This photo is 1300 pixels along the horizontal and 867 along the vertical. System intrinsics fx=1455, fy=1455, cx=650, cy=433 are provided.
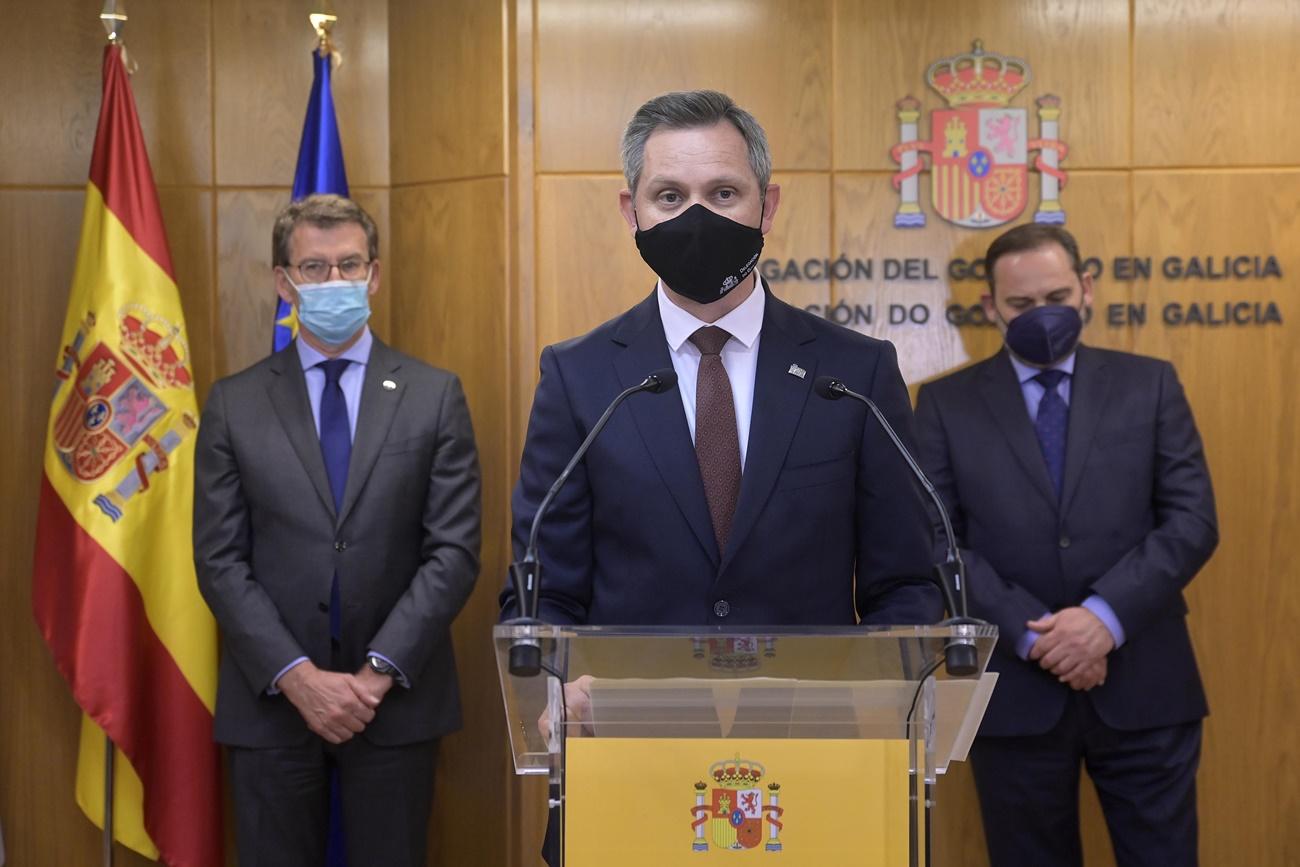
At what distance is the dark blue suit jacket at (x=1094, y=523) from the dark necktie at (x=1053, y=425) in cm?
4

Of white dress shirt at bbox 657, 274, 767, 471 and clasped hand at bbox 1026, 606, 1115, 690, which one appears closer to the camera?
white dress shirt at bbox 657, 274, 767, 471

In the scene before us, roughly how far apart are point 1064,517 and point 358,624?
180cm

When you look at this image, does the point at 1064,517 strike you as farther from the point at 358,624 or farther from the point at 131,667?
the point at 131,667

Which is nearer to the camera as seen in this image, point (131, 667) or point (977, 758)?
point (977, 758)

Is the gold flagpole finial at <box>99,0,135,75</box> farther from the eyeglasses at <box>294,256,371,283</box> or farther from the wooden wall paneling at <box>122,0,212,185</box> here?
the eyeglasses at <box>294,256,371,283</box>

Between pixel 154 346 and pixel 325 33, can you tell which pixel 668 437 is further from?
pixel 325 33

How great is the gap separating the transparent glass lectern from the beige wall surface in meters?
2.62

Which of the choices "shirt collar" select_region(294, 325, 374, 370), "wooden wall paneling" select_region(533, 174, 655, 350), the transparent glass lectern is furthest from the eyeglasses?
the transparent glass lectern

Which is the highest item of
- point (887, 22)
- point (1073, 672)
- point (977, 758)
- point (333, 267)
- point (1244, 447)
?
point (887, 22)

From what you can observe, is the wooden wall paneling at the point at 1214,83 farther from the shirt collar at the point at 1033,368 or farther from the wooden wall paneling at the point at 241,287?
the wooden wall paneling at the point at 241,287

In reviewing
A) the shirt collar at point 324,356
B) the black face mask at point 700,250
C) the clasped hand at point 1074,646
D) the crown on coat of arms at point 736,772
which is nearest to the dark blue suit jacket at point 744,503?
the black face mask at point 700,250

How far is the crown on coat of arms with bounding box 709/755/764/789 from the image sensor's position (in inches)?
66.6

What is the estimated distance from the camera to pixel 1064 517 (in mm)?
3633

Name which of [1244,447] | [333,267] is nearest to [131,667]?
[333,267]
